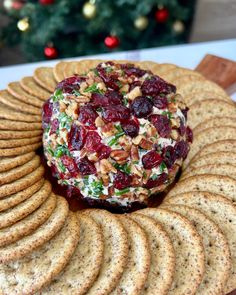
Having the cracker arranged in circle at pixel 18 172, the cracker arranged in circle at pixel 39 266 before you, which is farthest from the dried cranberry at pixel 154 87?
the cracker arranged in circle at pixel 39 266

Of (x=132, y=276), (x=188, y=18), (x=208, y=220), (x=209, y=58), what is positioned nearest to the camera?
(x=132, y=276)

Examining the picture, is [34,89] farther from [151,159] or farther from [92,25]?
[92,25]

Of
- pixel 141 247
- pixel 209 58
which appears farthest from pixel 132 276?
pixel 209 58

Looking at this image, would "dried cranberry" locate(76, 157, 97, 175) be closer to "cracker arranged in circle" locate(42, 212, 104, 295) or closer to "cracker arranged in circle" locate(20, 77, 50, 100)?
→ "cracker arranged in circle" locate(42, 212, 104, 295)

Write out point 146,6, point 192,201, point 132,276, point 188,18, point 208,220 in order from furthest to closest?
1. point 188,18
2. point 146,6
3. point 192,201
4. point 208,220
5. point 132,276

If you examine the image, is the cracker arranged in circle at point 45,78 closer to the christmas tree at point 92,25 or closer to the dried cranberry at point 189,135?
the christmas tree at point 92,25

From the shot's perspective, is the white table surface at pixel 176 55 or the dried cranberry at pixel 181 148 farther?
the white table surface at pixel 176 55

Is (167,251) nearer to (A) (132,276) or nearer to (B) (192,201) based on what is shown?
(A) (132,276)

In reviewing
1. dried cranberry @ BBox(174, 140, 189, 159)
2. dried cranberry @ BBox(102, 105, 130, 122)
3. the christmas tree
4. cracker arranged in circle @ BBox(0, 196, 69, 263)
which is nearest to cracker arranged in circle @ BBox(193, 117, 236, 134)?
dried cranberry @ BBox(174, 140, 189, 159)
